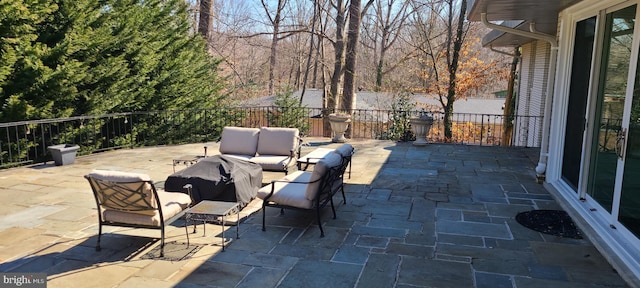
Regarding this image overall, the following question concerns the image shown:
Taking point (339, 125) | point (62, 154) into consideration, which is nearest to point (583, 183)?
point (339, 125)

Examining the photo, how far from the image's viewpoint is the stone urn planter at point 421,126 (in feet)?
30.8

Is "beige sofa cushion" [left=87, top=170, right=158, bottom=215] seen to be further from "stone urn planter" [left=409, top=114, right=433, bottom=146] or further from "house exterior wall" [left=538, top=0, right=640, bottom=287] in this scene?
"stone urn planter" [left=409, top=114, right=433, bottom=146]

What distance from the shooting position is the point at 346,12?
54.8ft

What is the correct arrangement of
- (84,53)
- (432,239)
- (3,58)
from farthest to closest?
(84,53)
(3,58)
(432,239)

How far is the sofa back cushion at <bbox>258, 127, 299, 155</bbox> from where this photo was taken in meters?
6.51

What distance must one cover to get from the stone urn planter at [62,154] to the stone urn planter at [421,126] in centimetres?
658

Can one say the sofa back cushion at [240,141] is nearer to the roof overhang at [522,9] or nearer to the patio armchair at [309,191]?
the patio armchair at [309,191]

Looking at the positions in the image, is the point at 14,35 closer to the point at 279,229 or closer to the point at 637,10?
the point at 279,229

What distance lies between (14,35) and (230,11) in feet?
36.3

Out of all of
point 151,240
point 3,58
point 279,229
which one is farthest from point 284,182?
point 3,58

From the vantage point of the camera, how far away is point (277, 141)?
21.5ft

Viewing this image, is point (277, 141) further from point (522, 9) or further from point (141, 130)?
point (141, 130)
